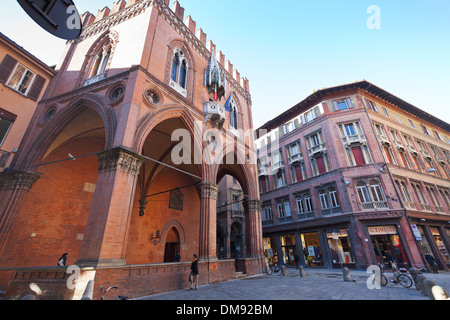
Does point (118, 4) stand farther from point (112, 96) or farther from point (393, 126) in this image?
point (393, 126)

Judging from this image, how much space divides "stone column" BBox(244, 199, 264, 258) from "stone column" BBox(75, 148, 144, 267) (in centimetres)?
970

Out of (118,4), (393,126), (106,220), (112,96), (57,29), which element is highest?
(118,4)

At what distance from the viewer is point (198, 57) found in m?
15.0

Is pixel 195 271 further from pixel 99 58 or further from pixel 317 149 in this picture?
pixel 317 149

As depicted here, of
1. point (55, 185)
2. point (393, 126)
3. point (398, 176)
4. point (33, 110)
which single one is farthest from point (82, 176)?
point (393, 126)

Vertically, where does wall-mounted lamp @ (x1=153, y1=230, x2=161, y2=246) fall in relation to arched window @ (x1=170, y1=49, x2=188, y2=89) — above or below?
below

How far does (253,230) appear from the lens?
15180 mm

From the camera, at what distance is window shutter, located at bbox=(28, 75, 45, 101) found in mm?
11977

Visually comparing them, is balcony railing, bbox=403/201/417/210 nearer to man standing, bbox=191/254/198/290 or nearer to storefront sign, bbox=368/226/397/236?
storefront sign, bbox=368/226/397/236

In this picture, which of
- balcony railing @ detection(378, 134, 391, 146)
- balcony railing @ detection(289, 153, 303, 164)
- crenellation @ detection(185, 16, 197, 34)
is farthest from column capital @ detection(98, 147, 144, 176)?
balcony railing @ detection(378, 134, 391, 146)

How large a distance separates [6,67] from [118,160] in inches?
352

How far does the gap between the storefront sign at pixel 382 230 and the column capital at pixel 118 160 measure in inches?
730

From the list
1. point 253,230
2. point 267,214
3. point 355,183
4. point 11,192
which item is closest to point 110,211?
point 11,192

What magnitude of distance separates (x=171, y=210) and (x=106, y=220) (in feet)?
31.7
